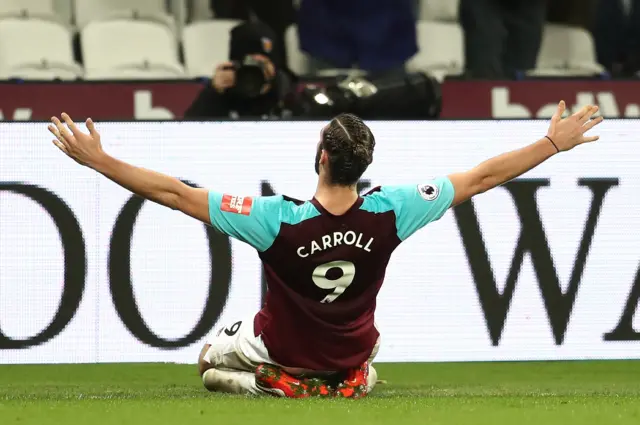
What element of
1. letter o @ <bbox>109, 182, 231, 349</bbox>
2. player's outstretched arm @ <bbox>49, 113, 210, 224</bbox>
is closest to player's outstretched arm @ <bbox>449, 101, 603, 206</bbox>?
player's outstretched arm @ <bbox>49, 113, 210, 224</bbox>

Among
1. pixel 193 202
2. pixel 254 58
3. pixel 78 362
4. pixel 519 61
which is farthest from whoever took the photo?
pixel 519 61


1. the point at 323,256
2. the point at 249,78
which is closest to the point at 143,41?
the point at 249,78

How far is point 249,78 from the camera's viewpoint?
895 cm

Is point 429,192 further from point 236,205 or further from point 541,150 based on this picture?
point 236,205

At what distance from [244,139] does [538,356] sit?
2109mm

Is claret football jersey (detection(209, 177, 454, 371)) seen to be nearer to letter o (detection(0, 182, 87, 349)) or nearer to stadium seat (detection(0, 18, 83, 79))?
letter o (detection(0, 182, 87, 349))

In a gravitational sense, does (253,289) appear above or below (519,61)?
below

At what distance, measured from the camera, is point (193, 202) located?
5.42 m

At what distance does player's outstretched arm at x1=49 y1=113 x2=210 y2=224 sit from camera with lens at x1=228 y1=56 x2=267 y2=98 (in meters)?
3.52

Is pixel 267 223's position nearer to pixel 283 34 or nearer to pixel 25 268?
pixel 25 268

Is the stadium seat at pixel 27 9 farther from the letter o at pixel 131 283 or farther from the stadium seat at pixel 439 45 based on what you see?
the letter o at pixel 131 283

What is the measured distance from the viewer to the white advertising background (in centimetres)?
763

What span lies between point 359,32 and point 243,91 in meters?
2.32

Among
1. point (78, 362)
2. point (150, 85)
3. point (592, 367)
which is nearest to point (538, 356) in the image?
point (592, 367)
